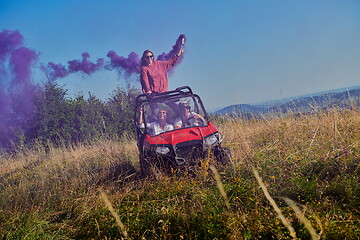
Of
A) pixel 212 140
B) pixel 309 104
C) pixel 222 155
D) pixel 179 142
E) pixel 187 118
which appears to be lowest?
pixel 222 155

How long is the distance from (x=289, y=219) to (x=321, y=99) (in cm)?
540

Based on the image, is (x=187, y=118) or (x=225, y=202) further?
(x=187, y=118)

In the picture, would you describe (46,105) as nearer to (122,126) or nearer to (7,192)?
(122,126)

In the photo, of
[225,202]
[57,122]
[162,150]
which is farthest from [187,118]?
[57,122]

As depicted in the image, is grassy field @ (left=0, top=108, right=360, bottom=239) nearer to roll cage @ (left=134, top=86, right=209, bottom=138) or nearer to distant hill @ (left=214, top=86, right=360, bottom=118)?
roll cage @ (left=134, top=86, right=209, bottom=138)

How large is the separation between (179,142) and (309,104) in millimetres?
3999

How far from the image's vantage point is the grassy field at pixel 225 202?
2193mm

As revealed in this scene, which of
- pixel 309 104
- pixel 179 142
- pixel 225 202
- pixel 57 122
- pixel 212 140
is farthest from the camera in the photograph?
pixel 57 122

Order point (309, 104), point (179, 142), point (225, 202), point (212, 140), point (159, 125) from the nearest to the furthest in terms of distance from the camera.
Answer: point (225, 202), point (179, 142), point (212, 140), point (159, 125), point (309, 104)

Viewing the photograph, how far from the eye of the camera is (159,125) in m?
4.62

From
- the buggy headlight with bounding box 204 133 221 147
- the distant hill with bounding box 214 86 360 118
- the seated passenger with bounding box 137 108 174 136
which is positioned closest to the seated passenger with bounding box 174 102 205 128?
the seated passenger with bounding box 137 108 174 136

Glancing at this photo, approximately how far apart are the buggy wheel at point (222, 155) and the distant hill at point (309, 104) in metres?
3.08

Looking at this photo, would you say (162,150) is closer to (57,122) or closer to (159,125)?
(159,125)

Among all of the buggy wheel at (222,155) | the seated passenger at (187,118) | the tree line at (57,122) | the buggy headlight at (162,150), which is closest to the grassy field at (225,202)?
the buggy wheel at (222,155)
